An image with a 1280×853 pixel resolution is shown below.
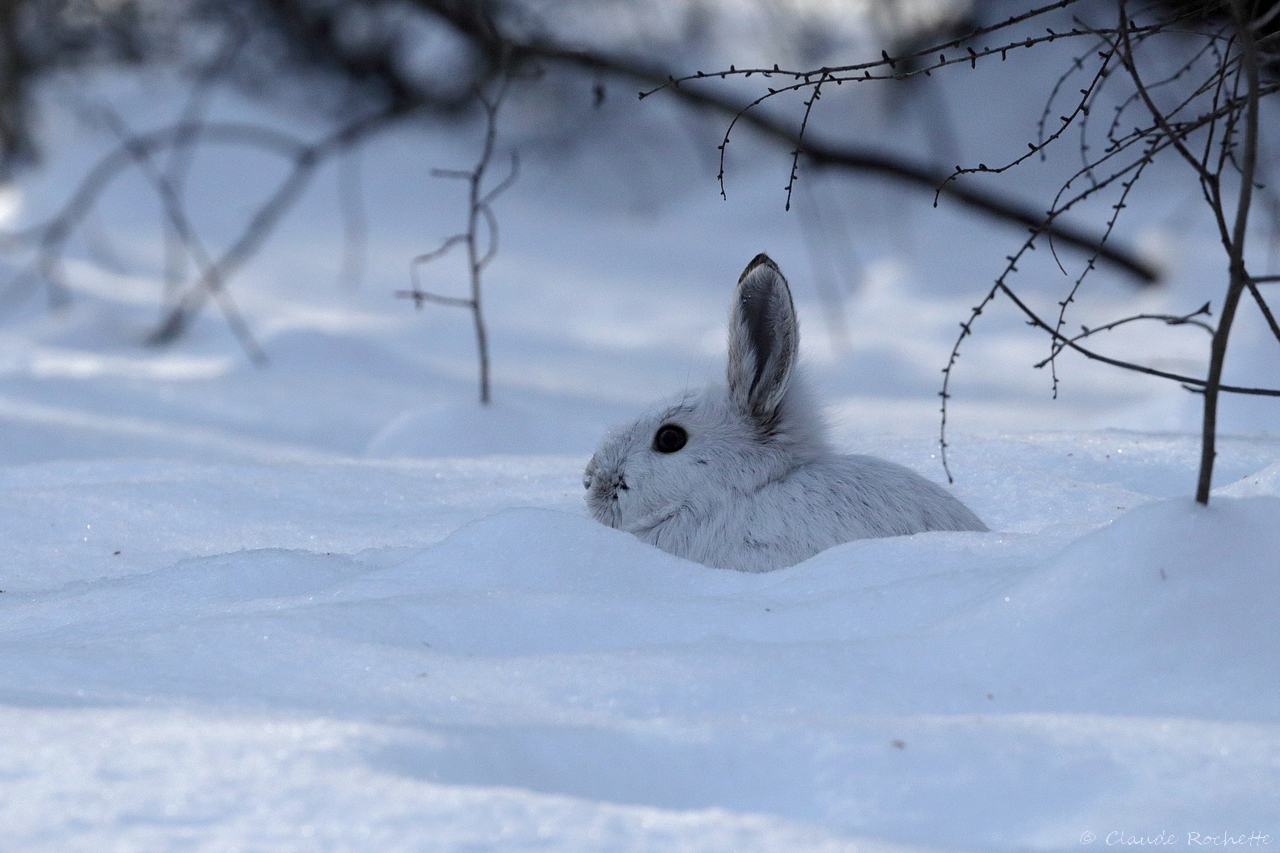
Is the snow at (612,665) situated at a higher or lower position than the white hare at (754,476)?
lower

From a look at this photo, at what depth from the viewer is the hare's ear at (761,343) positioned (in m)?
3.25

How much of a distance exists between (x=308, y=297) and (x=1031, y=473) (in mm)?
6379

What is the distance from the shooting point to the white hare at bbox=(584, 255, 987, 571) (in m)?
2.92

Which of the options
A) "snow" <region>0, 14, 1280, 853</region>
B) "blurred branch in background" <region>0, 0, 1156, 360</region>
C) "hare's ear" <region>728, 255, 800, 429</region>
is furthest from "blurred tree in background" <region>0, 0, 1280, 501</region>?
"hare's ear" <region>728, 255, 800, 429</region>

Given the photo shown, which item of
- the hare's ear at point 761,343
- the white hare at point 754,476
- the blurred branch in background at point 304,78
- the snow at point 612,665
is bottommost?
the snow at point 612,665

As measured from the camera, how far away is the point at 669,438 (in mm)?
3322

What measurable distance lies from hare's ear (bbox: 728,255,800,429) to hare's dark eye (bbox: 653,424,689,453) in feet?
0.52

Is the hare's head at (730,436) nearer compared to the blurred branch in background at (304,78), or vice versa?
the hare's head at (730,436)

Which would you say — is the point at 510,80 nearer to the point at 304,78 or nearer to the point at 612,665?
the point at 304,78

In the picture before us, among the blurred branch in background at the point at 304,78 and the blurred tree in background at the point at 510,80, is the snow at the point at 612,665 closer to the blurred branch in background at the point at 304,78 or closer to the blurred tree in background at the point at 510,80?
the blurred tree in background at the point at 510,80

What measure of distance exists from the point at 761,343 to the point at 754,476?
1.20ft

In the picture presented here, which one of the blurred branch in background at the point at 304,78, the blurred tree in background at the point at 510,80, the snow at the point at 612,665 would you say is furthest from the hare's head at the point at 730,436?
the blurred branch in background at the point at 304,78

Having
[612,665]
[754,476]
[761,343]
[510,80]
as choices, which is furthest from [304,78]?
[612,665]

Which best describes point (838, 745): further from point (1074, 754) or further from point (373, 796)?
point (373, 796)
